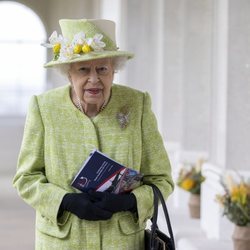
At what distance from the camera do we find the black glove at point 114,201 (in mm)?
3203

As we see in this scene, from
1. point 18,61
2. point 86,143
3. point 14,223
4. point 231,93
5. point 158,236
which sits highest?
point 86,143

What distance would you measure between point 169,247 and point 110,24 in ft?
2.75

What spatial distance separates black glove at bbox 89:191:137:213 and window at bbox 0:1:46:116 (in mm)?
25715

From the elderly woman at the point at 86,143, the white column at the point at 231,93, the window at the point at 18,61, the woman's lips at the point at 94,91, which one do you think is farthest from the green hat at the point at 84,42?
the window at the point at 18,61

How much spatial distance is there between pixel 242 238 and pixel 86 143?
3.11 m

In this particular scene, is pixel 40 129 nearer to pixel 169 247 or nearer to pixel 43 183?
pixel 43 183

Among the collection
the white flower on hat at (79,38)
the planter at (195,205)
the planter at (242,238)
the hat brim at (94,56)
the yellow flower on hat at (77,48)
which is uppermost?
the white flower on hat at (79,38)

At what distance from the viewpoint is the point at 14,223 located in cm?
1092

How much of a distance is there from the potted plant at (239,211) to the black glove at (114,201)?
3.07m

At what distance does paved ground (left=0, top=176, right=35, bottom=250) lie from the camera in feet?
29.6

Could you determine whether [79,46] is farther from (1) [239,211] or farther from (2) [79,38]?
(1) [239,211]

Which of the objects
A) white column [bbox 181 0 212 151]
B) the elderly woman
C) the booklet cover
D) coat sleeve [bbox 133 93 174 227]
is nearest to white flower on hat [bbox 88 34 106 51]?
the elderly woman

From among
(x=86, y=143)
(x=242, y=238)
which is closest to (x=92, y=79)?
(x=86, y=143)

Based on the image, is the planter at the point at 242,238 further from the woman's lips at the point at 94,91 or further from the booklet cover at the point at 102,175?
the woman's lips at the point at 94,91
